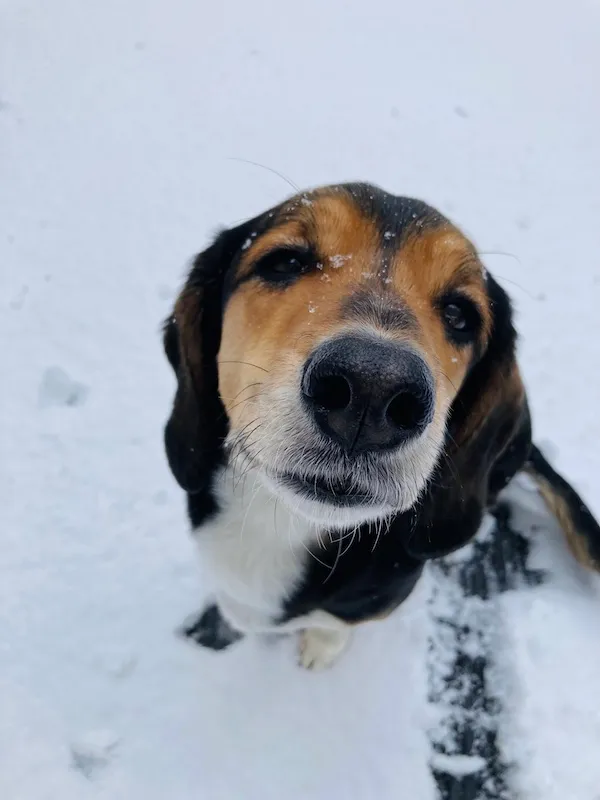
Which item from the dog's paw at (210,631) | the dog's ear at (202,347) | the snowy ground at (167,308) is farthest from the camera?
the dog's paw at (210,631)

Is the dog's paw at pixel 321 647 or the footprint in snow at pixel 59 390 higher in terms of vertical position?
the footprint in snow at pixel 59 390

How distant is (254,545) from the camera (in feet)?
7.52

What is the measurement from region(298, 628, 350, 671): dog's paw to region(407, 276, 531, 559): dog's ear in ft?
2.30

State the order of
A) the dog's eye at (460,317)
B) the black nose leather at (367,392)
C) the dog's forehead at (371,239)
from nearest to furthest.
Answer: the black nose leather at (367,392) < the dog's forehead at (371,239) < the dog's eye at (460,317)

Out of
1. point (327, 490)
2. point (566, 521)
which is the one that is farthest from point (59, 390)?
point (566, 521)

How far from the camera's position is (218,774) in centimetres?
256

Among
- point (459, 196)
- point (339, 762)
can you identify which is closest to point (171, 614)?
point (339, 762)

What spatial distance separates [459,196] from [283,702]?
4085 millimetres

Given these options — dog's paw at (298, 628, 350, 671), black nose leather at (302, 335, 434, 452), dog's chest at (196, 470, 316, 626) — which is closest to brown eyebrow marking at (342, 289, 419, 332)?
black nose leather at (302, 335, 434, 452)

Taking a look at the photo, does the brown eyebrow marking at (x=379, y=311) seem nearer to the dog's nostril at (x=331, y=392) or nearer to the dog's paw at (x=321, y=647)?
the dog's nostril at (x=331, y=392)

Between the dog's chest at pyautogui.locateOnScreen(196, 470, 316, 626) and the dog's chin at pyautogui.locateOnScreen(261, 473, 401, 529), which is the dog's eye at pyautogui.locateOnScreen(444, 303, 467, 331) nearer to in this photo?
the dog's chin at pyautogui.locateOnScreen(261, 473, 401, 529)

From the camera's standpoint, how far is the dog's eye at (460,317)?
2.01 meters

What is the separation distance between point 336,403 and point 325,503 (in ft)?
1.18

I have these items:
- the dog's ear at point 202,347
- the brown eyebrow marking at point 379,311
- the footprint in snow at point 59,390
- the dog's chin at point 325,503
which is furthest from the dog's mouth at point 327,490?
the footprint in snow at point 59,390
